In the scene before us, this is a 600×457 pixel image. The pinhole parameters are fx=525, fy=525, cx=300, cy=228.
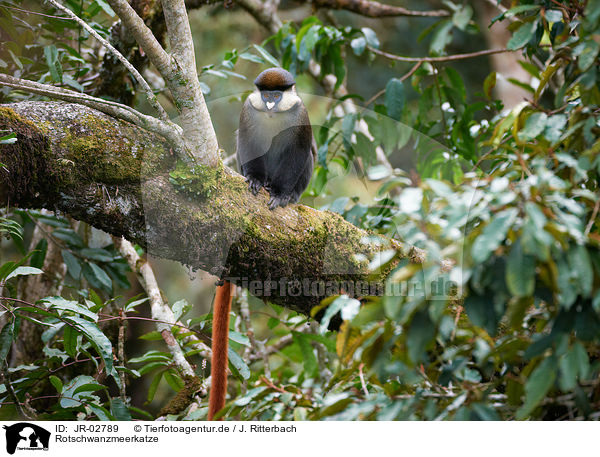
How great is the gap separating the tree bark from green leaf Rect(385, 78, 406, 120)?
65 cm

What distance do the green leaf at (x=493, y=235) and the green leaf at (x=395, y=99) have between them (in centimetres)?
135

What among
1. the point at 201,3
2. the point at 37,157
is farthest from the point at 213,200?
the point at 201,3

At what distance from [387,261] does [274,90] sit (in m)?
1.28

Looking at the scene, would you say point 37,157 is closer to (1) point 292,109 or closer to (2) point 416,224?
(2) point 416,224

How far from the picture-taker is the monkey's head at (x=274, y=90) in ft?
6.52

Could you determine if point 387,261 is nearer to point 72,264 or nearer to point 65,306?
point 65,306

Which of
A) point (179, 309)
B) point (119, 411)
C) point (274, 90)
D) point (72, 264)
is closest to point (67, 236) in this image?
point (72, 264)

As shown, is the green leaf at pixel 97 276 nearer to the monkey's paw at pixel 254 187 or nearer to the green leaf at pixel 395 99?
the monkey's paw at pixel 254 187

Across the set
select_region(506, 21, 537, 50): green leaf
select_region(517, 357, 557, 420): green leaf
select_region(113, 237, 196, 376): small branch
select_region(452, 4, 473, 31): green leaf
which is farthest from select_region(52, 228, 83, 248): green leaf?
select_region(517, 357, 557, 420): green leaf

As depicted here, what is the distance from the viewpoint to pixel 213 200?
1449 mm

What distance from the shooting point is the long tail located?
4.72ft

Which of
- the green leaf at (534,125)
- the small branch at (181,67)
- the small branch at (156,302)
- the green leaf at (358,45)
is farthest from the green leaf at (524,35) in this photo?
the small branch at (156,302)
